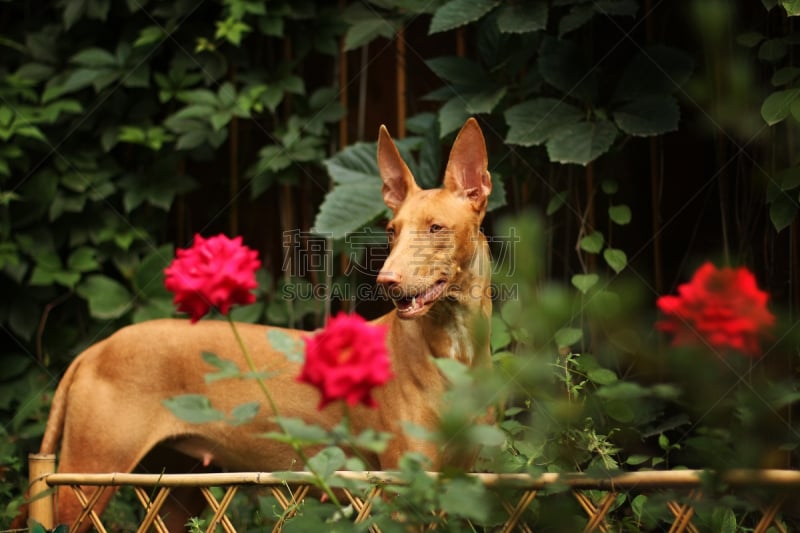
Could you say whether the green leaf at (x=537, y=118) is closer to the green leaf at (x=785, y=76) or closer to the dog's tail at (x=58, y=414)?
the green leaf at (x=785, y=76)

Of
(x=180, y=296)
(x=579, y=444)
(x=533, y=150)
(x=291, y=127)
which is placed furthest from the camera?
(x=291, y=127)

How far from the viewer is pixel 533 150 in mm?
3660

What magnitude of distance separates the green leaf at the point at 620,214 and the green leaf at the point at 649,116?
1.03 feet

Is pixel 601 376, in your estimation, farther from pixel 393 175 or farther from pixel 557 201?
pixel 557 201

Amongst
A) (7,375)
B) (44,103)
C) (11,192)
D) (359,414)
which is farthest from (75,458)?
(44,103)

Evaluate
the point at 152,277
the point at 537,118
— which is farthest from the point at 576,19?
the point at 152,277

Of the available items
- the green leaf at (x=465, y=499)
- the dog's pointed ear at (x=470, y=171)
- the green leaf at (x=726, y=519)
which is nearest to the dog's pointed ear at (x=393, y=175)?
the dog's pointed ear at (x=470, y=171)

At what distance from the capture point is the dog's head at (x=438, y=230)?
246cm

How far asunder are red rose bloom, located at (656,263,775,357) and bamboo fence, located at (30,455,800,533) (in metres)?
0.17

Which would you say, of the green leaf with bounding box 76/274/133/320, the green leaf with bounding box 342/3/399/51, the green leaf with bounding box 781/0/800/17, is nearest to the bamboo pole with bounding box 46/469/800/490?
the green leaf with bounding box 781/0/800/17

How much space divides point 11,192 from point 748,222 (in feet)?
10.7

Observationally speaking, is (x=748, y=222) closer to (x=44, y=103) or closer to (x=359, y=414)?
(x=359, y=414)

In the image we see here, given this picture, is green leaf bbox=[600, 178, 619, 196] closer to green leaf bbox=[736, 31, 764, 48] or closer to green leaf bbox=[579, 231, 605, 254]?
green leaf bbox=[579, 231, 605, 254]

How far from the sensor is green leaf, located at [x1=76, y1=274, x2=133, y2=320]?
412cm
